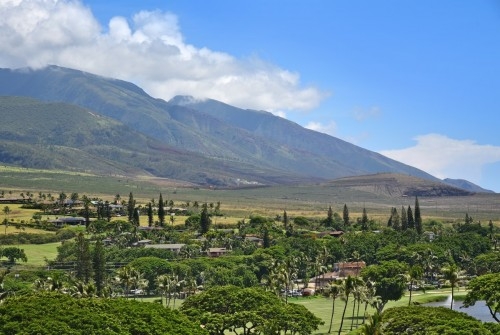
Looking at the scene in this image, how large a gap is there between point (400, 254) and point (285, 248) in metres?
24.3

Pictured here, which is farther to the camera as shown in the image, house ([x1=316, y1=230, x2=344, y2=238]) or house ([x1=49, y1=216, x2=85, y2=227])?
house ([x1=316, y1=230, x2=344, y2=238])

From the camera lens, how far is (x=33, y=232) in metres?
165

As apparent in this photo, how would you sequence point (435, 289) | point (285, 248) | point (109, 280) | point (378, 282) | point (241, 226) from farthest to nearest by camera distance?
point (241, 226) < point (285, 248) < point (435, 289) < point (109, 280) < point (378, 282)

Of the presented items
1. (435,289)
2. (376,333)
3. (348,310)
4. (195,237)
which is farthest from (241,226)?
(376,333)

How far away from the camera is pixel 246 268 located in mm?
125812

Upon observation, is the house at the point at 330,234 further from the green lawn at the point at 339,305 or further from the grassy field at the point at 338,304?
the green lawn at the point at 339,305

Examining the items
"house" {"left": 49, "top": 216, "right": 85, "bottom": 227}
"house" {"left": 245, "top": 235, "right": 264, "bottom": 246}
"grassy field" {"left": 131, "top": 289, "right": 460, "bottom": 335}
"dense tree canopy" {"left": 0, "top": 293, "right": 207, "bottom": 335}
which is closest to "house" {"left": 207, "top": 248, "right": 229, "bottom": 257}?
"house" {"left": 245, "top": 235, "right": 264, "bottom": 246}

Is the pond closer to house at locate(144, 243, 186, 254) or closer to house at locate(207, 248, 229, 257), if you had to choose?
house at locate(207, 248, 229, 257)

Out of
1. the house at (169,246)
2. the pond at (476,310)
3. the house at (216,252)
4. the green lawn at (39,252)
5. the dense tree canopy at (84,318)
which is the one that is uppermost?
the dense tree canopy at (84,318)

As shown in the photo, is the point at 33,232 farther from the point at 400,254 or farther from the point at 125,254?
the point at 400,254

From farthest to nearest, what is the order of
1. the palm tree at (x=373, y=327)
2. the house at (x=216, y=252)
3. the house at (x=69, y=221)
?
the house at (x=69, y=221) < the house at (x=216, y=252) < the palm tree at (x=373, y=327)

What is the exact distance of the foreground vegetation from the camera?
220 ft

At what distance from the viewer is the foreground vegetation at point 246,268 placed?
2645 inches

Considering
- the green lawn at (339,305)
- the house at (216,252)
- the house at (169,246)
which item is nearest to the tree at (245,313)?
the green lawn at (339,305)
